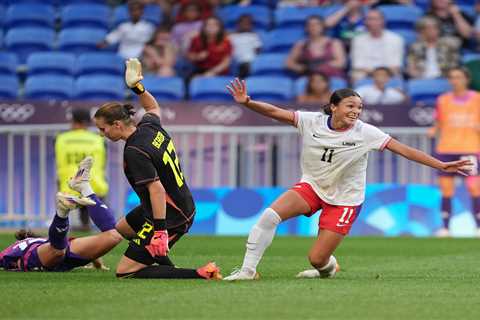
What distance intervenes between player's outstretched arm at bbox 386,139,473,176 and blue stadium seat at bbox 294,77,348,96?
27.6 feet

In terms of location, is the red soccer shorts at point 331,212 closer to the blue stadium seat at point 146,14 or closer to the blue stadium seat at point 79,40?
the blue stadium seat at point 146,14

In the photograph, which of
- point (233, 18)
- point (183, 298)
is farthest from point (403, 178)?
point (183, 298)

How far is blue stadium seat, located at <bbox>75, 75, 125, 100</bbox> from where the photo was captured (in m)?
19.6

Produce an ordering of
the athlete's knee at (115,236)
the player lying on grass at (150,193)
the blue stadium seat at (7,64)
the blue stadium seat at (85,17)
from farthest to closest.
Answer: the blue stadium seat at (85,17) < the blue stadium seat at (7,64) < the athlete's knee at (115,236) < the player lying on grass at (150,193)

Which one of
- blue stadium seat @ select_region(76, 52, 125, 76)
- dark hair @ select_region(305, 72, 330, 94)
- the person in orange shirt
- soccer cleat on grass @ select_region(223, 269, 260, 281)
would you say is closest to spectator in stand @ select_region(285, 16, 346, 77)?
dark hair @ select_region(305, 72, 330, 94)

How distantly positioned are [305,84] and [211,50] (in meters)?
1.76

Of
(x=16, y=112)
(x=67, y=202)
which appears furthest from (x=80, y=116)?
(x=67, y=202)

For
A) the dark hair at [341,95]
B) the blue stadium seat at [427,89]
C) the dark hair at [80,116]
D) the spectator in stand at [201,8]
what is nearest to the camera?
the dark hair at [341,95]

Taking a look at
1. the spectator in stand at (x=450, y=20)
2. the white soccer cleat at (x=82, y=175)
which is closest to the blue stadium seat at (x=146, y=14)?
the spectator in stand at (x=450, y=20)

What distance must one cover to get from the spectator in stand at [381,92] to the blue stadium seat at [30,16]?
20.6 ft

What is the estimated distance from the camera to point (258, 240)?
33.3 ft

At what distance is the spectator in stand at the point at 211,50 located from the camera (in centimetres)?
1959

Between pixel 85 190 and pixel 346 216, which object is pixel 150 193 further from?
pixel 346 216

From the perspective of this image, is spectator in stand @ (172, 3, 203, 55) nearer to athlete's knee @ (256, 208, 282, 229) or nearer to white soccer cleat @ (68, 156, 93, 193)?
white soccer cleat @ (68, 156, 93, 193)
